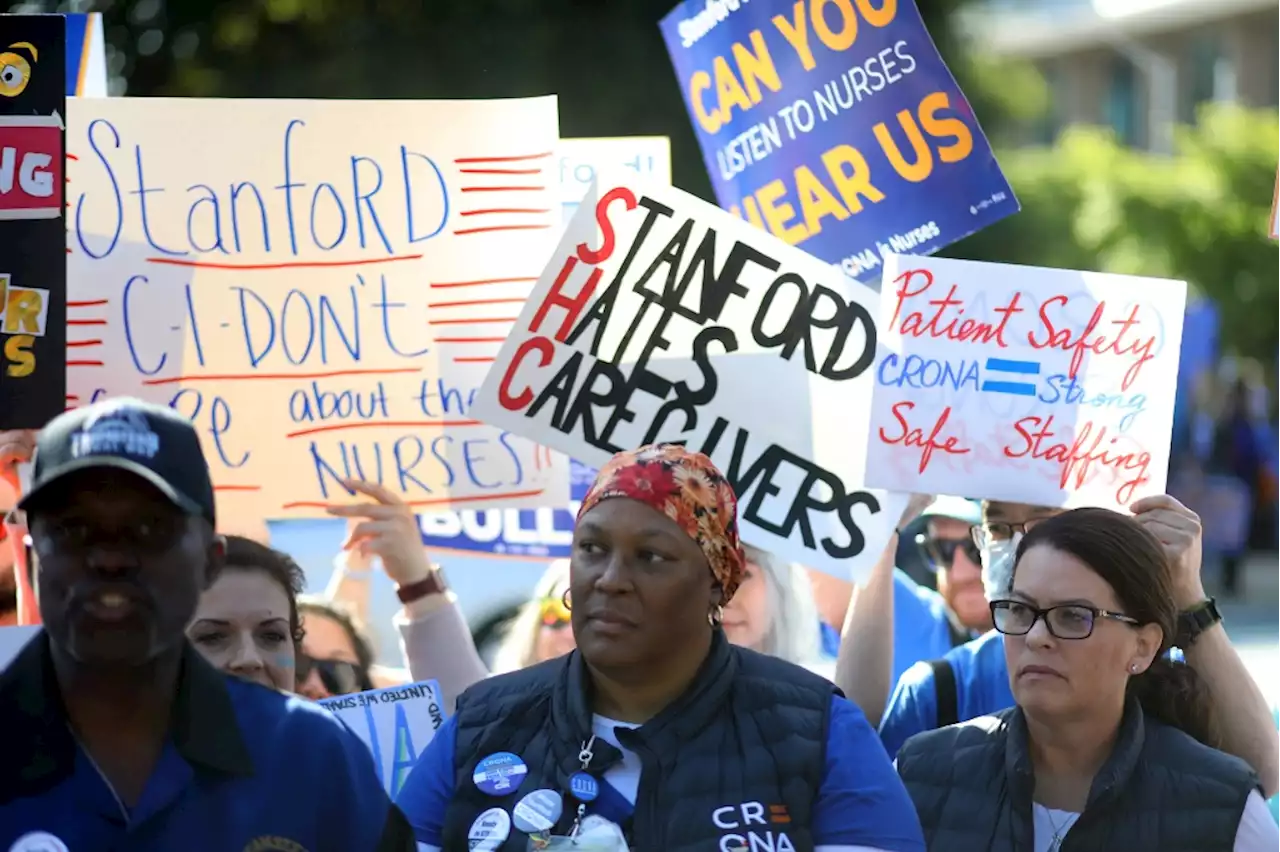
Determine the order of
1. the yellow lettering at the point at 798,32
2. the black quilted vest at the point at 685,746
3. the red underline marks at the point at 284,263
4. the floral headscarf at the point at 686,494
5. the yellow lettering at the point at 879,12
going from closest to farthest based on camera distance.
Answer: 1. the black quilted vest at the point at 685,746
2. the floral headscarf at the point at 686,494
3. the red underline marks at the point at 284,263
4. the yellow lettering at the point at 879,12
5. the yellow lettering at the point at 798,32

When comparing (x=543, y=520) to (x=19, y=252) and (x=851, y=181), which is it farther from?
(x=19, y=252)

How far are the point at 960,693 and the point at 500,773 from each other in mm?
1086

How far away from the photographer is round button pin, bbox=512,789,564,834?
9.12ft

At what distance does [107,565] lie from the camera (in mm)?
2186

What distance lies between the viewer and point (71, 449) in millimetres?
2188

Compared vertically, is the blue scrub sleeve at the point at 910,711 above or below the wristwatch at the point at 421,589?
below

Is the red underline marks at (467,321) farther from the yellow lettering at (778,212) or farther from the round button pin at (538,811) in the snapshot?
the round button pin at (538,811)

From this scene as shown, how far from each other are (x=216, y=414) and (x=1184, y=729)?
2203 millimetres

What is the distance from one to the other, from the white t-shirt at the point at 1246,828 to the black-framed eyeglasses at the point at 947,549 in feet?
4.33

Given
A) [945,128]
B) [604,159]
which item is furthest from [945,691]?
[604,159]

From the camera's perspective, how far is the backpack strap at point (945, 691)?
3555 mm

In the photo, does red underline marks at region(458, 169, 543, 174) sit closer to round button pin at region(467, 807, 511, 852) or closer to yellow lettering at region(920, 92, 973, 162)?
yellow lettering at region(920, 92, 973, 162)

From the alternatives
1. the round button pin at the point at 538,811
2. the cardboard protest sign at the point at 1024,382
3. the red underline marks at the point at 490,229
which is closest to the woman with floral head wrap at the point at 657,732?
the round button pin at the point at 538,811

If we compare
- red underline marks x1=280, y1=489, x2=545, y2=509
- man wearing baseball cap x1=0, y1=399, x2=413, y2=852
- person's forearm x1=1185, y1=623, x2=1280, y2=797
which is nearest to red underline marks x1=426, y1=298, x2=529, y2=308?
red underline marks x1=280, y1=489, x2=545, y2=509
